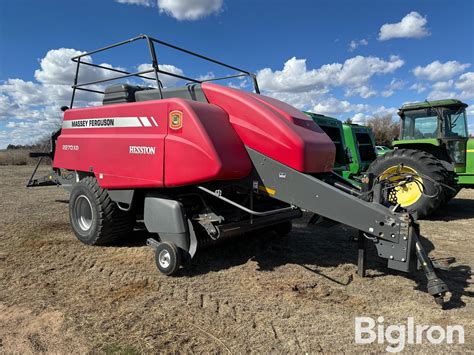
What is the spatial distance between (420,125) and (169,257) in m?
6.69

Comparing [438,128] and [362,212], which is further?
[438,128]

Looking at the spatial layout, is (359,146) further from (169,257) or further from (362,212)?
(169,257)

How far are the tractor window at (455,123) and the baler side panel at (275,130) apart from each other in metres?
5.06

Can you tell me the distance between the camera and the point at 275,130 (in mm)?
3736

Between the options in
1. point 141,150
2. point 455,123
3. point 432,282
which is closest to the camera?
point 432,282

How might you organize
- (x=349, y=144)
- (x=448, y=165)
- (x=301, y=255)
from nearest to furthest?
(x=301, y=255) → (x=448, y=165) → (x=349, y=144)

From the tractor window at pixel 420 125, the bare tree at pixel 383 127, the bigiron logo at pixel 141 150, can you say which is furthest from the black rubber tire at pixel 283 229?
the bare tree at pixel 383 127

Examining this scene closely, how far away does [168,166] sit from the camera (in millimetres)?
3932

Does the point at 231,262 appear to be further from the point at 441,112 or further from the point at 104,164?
the point at 441,112

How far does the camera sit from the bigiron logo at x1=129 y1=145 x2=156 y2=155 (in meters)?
4.07

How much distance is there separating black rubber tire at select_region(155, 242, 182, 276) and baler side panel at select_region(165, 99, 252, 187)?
2.12ft

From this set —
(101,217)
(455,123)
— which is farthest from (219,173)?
(455,123)

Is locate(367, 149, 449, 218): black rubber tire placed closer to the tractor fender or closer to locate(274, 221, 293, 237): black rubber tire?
the tractor fender

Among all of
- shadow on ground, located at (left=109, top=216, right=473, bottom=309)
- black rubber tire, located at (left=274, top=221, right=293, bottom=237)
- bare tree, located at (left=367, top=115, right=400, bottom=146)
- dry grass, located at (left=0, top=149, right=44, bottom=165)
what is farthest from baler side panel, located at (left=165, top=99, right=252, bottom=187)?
bare tree, located at (left=367, top=115, right=400, bottom=146)
